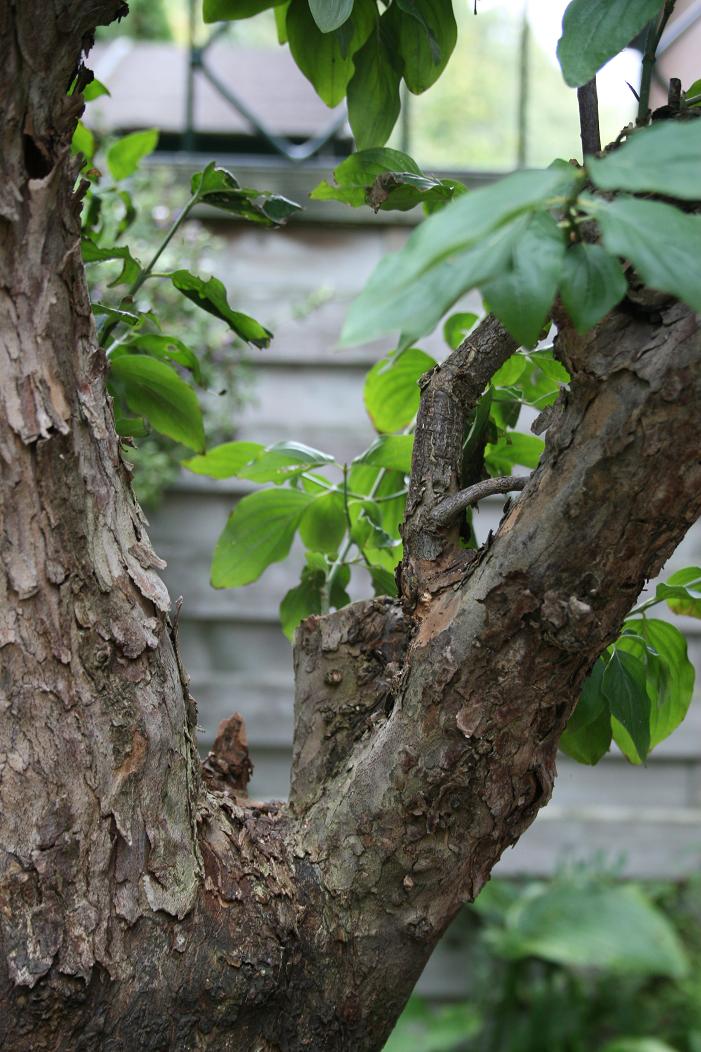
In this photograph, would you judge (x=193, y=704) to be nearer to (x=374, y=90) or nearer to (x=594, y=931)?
(x=374, y=90)

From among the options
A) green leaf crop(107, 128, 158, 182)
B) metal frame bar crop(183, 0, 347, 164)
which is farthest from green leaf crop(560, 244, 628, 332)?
metal frame bar crop(183, 0, 347, 164)

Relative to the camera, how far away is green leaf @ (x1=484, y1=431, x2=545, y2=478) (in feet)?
2.10

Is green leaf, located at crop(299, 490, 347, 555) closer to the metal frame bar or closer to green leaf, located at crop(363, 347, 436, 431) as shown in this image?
green leaf, located at crop(363, 347, 436, 431)

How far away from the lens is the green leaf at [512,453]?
641 mm

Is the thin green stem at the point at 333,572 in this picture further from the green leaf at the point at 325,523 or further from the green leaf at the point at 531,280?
the green leaf at the point at 531,280

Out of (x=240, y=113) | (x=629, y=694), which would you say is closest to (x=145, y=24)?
(x=240, y=113)

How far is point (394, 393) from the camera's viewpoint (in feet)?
2.44

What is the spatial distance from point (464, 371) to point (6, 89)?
279 millimetres

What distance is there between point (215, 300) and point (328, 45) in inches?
6.8

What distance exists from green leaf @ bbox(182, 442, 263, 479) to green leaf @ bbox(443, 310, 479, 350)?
167mm

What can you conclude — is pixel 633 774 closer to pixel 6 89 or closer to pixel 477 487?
pixel 477 487

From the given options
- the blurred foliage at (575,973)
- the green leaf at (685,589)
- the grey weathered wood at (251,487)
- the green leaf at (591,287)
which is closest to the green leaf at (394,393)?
the green leaf at (685,589)

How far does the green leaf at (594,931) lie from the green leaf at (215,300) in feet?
5.13

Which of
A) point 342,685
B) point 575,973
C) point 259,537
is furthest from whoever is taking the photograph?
point 575,973
